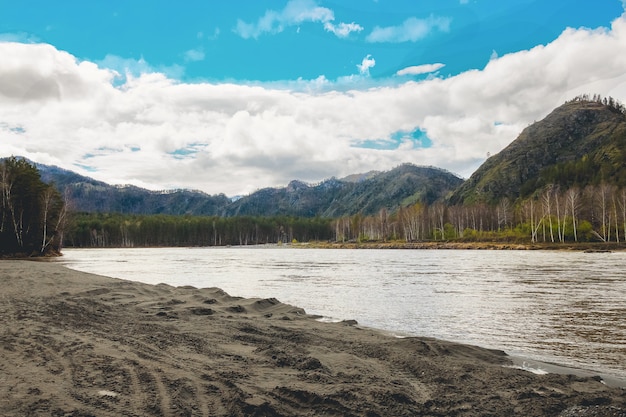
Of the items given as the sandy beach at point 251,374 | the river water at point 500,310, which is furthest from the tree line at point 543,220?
the sandy beach at point 251,374

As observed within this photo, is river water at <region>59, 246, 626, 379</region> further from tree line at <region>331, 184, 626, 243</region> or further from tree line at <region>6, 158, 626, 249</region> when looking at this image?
tree line at <region>331, 184, 626, 243</region>

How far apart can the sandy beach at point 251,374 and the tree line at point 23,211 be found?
2327 inches

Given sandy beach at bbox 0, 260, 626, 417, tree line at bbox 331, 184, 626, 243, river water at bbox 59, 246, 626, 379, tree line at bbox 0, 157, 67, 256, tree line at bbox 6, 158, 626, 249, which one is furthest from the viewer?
tree line at bbox 331, 184, 626, 243

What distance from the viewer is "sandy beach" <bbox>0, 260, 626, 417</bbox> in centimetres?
691

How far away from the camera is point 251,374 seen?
28.6 feet

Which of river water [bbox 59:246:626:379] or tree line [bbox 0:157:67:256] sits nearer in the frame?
river water [bbox 59:246:626:379]

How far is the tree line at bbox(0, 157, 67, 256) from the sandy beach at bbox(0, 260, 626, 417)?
59.1 m

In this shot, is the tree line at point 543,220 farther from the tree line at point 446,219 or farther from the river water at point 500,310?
the river water at point 500,310

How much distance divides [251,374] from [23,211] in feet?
236

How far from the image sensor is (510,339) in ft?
47.0

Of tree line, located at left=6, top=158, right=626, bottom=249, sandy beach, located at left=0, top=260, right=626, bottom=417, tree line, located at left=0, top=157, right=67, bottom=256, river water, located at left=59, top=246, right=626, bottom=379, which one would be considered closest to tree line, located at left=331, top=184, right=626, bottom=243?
tree line, located at left=6, top=158, right=626, bottom=249

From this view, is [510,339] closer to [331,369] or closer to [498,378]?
[498,378]

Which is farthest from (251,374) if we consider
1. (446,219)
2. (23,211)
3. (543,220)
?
(446,219)

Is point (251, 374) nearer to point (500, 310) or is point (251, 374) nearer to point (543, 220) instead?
point (500, 310)
